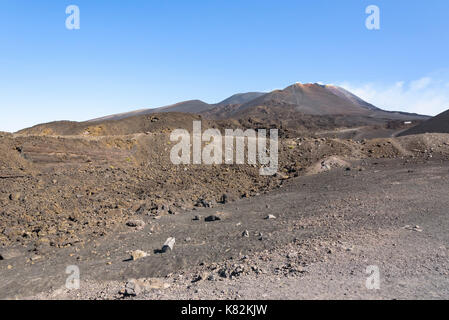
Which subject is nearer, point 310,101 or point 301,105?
point 301,105

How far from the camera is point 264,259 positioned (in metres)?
4.54

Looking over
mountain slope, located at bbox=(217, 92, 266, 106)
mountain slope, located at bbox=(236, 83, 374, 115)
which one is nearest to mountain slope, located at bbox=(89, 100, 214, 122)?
mountain slope, located at bbox=(217, 92, 266, 106)

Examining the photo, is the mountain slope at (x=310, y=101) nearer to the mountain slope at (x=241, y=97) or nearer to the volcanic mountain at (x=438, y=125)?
the mountain slope at (x=241, y=97)

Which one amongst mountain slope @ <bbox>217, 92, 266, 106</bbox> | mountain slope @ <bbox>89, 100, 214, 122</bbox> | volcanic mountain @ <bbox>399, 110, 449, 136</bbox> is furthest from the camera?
mountain slope @ <bbox>217, 92, 266, 106</bbox>

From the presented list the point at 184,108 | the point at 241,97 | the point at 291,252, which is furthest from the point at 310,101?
the point at 291,252

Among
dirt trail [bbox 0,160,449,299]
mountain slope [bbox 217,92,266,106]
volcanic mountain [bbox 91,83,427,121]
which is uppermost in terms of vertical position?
mountain slope [bbox 217,92,266,106]

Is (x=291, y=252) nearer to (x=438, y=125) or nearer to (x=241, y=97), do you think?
(x=438, y=125)

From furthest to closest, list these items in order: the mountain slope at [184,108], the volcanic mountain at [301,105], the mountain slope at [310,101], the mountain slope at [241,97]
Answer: the mountain slope at [241,97]
the mountain slope at [184,108]
the mountain slope at [310,101]
the volcanic mountain at [301,105]

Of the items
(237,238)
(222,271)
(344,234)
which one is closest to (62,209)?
(237,238)

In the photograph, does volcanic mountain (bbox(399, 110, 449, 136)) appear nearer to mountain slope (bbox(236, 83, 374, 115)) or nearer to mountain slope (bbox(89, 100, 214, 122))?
mountain slope (bbox(236, 83, 374, 115))

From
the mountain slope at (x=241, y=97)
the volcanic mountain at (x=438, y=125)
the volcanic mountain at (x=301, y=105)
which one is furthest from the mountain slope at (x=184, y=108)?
the volcanic mountain at (x=438, y=125)

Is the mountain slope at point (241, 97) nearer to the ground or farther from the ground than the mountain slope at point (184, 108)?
farther from the ground

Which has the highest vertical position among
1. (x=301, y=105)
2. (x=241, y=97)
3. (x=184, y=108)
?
(x=241, y=97)

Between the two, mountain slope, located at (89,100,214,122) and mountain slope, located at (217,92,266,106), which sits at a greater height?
mountain slope, located at (217,92,266,106)
